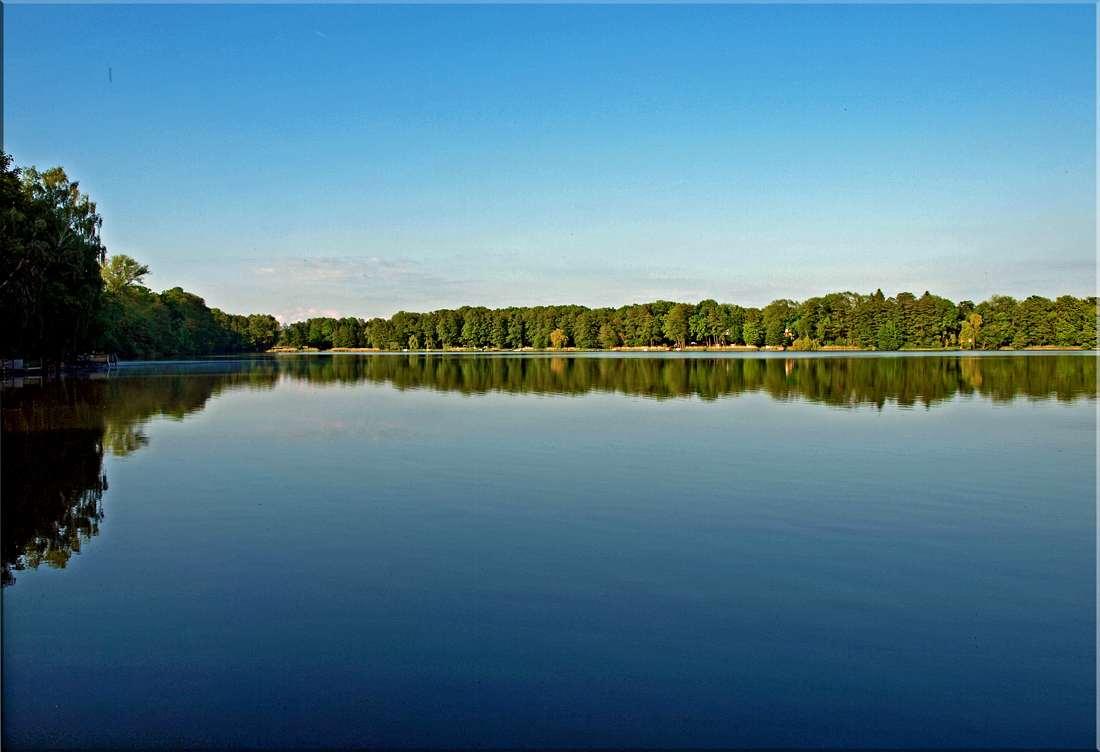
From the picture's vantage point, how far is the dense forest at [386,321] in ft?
95.2

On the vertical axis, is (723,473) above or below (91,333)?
below

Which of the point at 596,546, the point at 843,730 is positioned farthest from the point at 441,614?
the point at 843,730

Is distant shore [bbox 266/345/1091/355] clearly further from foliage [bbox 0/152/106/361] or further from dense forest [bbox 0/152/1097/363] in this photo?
foliage [bbox 0/152/106/361]

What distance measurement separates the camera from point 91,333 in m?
42.0

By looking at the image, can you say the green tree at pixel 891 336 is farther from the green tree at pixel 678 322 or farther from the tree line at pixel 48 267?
the tree line at pixel 48 267

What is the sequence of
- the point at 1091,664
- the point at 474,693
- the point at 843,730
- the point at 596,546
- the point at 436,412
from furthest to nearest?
the point at 436,412 < the point at 596,546 < the point at 1091,664 < the point at 474,693 < the point at 843,730

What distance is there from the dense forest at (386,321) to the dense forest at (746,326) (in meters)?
0.23

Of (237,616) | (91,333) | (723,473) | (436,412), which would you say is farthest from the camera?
(91,333)

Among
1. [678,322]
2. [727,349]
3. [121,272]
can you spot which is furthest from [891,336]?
[121,272]

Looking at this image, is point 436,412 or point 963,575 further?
point 436,412

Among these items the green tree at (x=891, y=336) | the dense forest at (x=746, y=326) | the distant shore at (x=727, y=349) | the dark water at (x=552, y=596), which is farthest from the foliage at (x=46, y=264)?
the green tree at (x=891, y=336)

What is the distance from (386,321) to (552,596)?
177086 mm

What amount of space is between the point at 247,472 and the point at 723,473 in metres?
8.47

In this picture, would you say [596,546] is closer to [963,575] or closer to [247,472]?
[963,575]
